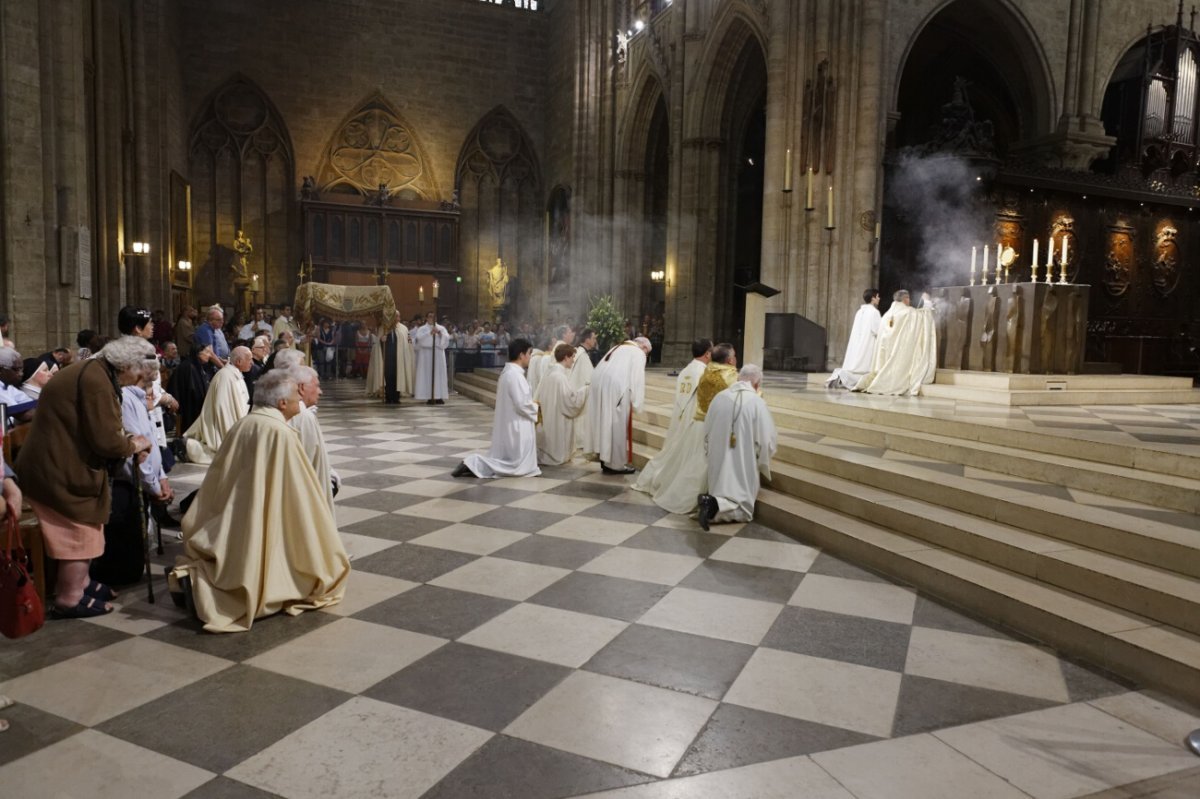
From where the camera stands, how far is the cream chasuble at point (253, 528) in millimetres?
3857

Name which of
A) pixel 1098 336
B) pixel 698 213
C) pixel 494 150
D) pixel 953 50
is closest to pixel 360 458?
pixel 698 213

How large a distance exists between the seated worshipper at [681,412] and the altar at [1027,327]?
16.0ft

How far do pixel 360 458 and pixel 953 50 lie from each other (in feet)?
54.9

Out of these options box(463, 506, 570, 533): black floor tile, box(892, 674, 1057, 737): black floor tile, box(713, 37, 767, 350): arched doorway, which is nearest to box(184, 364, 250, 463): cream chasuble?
box(463, 506, 570, 533): black floor tile

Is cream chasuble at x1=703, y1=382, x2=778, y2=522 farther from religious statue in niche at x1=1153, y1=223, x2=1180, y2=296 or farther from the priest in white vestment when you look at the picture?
religious statue in niche at x1=1153, y1=223, x2=1180, y2=296

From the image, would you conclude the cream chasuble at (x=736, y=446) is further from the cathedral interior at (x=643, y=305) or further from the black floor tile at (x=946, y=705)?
the black floor tile at (x=946, y=705)

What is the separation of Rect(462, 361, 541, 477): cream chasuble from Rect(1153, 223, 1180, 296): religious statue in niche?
16147 mm

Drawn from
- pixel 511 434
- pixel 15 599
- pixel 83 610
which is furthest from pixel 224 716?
pixel 511 434

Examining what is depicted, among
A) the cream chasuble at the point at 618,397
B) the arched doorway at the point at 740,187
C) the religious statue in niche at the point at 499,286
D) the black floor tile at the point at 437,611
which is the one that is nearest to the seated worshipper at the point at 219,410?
the cream chasuble at the point at 618,397

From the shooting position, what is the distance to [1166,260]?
1714 cm

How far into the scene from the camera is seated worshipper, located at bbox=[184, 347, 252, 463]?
8383 millimetres

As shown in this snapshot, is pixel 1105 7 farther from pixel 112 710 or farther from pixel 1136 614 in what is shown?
pixel 112 710

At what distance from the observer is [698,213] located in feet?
62.9

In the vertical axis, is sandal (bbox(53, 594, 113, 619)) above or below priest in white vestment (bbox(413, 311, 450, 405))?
below
